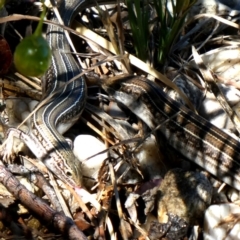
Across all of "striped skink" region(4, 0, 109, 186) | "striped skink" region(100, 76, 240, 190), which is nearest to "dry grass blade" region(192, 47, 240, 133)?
"striped skink" region(100, 76, 240, 190)

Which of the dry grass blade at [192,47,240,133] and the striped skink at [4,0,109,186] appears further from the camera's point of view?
the dry grass blade at [192,47,240,133]

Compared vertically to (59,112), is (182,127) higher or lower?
lower

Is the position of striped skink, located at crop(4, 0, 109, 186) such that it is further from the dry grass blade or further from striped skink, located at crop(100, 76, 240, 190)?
the dry grass blade

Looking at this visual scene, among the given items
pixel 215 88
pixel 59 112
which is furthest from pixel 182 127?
pixel 59 112

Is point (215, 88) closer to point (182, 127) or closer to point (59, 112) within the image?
point (182, 127)

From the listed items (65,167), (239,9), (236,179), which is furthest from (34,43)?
(239,9)
